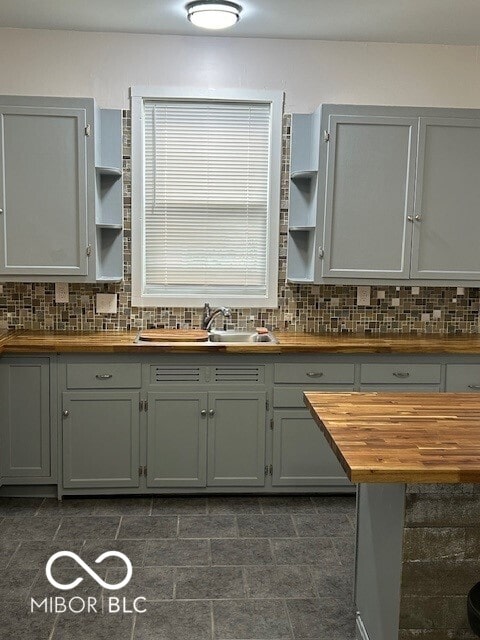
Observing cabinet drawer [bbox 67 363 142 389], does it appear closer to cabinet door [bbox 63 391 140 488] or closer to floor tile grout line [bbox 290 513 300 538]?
cabinet door [bbox 63 391 140 488]

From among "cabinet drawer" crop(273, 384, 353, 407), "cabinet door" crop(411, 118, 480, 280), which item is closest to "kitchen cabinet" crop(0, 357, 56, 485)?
"cabinet drawer" crop(273, 384, 353, 407)

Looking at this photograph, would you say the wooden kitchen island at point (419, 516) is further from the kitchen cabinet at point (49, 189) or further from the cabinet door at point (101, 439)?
the kitchen cabinet at point (49, 189)

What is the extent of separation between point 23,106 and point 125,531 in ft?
7.79

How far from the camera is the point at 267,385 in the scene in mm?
3836

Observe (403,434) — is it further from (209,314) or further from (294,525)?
(209,314)

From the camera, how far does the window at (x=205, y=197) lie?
165 inches

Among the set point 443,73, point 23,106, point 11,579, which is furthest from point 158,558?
point 443,73

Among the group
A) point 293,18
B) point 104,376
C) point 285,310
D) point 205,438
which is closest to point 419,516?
point 205,438

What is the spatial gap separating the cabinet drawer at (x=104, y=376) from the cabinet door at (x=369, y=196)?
1285 millimetres

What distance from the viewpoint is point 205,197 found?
14.0 ft

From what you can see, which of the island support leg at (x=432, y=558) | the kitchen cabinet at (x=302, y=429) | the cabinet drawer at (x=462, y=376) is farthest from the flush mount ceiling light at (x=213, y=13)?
the island support leg at (x=432, y=558)

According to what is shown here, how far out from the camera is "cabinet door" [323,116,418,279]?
3.91 metres

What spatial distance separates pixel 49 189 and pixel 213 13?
132cm
